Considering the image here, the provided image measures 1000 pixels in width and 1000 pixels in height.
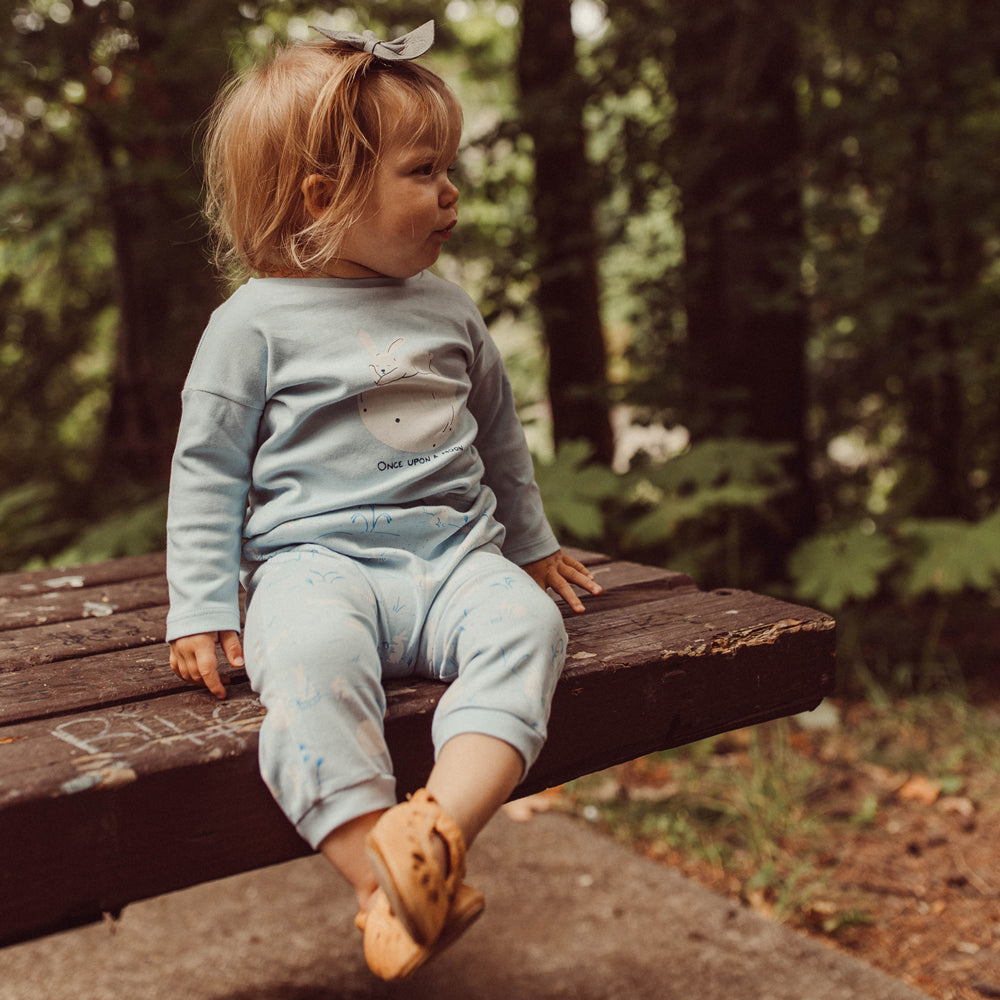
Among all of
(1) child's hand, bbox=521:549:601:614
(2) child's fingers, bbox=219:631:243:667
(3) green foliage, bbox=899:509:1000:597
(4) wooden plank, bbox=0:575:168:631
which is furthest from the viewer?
(3) green foliage, bbox=899:509:1000:597

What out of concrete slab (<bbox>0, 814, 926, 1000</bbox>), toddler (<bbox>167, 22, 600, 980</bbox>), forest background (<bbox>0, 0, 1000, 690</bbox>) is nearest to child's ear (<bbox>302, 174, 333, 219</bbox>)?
toddler (<bbox>167, 22, 600, 980</bbox>)

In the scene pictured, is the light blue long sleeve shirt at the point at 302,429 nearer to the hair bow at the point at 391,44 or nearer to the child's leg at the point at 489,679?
the child's leg at the point at 489,679

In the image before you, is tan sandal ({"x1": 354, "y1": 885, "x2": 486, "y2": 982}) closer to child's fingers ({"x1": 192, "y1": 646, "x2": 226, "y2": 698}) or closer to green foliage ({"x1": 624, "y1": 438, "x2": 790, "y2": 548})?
child's fingers ({"x1": 192, "y1": 646, "x2": 226, "y2": 698})

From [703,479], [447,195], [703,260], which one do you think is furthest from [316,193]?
[703,260]

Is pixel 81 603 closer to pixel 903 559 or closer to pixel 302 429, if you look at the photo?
pixel 302 429

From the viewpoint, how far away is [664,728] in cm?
166

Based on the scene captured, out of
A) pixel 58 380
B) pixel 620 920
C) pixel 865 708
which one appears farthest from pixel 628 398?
pixel 58 380

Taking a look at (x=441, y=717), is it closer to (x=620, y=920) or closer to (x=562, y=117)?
(x=620, y=920)

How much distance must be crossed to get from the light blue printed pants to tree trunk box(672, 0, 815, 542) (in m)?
2.70

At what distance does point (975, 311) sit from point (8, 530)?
4.51 m

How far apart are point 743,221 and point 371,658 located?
9.69 ft

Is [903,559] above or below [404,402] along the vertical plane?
below

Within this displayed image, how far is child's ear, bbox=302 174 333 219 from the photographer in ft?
5.33

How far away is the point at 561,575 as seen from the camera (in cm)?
195
